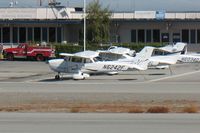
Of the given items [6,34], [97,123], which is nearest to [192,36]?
[6,34]

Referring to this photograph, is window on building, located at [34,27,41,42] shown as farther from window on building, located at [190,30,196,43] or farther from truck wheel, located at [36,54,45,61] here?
window on building, located at [190,30,196,43]

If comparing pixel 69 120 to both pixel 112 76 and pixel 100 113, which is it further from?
pixel 112 76

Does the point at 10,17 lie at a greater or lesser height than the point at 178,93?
greater

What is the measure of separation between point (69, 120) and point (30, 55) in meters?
44.5

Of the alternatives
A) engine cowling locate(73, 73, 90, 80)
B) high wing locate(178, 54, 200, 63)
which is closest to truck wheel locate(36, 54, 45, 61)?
high wing locate(178, 54, 200, 63)

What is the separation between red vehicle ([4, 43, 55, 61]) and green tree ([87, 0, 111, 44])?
6.93m

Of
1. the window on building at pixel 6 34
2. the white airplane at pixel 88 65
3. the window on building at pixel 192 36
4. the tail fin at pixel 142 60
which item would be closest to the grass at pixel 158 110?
the white airplane at pixel 88 65

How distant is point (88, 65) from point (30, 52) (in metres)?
22.5

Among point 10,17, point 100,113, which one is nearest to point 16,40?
point 10,17

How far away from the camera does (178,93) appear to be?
1043 inches

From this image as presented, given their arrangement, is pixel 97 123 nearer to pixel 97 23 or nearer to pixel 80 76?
pixel 80 76

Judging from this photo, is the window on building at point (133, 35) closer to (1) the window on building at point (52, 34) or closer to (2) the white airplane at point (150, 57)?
(1) the window on building at point (52, 34)

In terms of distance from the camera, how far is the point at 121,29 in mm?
68000

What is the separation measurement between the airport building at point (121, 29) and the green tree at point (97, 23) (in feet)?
5.41
